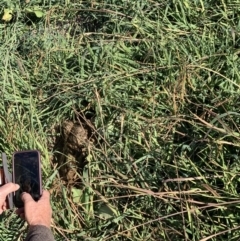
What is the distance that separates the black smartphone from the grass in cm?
52

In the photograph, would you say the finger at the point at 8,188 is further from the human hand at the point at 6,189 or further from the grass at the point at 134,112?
the grass at the point at 134,112

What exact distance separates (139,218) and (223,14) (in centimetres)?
117

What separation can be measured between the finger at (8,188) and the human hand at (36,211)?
4 centimetres

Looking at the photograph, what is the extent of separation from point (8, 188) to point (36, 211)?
0.15 meters

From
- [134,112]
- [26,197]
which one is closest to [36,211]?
[26,197]

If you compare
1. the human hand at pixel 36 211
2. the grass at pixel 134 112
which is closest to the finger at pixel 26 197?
the human hand at pixel 36 211

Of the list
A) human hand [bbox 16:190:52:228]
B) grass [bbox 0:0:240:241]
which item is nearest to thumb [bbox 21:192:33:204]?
human hand [bbox 16:190:52:228]

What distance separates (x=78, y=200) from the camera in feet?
9.53

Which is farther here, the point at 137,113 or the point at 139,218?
the point at 137,113

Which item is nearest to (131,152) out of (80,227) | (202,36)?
(80,227)

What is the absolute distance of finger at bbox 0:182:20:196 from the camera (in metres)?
2.25

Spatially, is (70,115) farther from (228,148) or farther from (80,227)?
(228,148)

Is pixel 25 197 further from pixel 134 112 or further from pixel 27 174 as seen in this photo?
pixel 134 112

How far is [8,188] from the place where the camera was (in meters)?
2.26
